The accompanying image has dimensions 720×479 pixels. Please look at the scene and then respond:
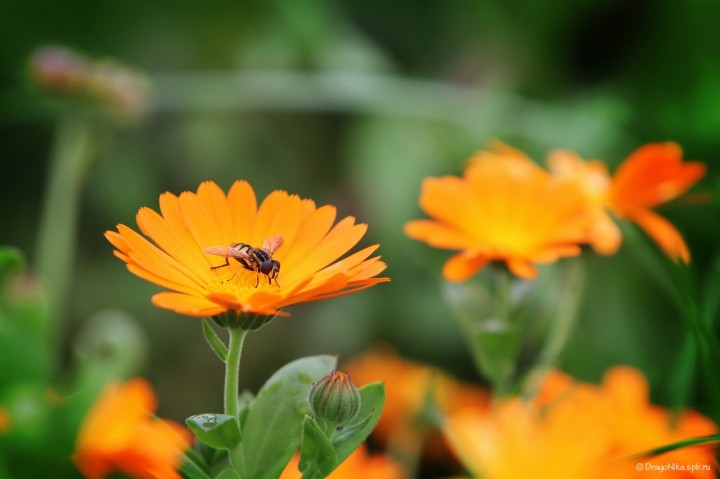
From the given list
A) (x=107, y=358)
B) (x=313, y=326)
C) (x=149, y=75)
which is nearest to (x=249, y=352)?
(x=313, y=326)

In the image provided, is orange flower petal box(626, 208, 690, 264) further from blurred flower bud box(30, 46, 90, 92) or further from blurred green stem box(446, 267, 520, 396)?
blurred flower bud box(30, 46, 90, 92)

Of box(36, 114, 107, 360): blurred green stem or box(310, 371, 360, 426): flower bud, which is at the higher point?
box(36, 114, 107, 360): blurred green stem

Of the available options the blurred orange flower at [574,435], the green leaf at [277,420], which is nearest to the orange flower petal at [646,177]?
the blurred orange flower at [574,435]

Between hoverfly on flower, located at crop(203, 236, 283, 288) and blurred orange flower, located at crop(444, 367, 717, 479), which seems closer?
hoverfly on flower, located at crop(203, 236, 283, 288)

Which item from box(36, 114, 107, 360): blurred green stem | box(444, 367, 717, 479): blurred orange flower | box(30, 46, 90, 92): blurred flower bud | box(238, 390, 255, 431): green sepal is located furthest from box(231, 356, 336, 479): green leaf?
box(30, 46, 90, 92): blurred flower bud

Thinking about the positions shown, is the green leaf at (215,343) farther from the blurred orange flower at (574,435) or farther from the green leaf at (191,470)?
the blurred orange flower at (574,435)

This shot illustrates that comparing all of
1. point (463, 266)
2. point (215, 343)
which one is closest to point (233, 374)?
point (215, 343)

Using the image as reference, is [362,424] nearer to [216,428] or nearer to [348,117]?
[216,428]
